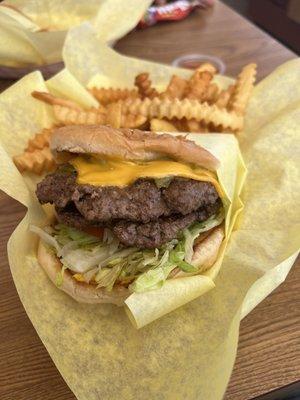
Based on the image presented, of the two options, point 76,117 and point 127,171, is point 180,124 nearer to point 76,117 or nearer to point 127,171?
point 76,117

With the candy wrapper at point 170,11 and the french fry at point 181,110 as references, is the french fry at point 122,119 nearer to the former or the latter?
the french fry at point 181,110

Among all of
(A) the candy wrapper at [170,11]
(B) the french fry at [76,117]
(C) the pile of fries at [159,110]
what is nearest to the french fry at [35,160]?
(C) the pile of fries at [159,110]

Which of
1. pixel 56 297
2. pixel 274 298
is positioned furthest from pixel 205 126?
pixel 56 297

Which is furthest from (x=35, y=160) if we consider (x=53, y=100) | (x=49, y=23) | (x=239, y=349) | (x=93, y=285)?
(x=49, y=23)

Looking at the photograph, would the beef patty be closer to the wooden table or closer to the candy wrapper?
the wooden table

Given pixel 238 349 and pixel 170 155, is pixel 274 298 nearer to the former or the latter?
pixel 238 349

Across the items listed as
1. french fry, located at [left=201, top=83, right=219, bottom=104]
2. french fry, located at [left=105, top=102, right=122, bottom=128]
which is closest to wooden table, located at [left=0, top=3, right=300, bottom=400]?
french fry, located at [left=105, top=102, right=122, bottom=128]
